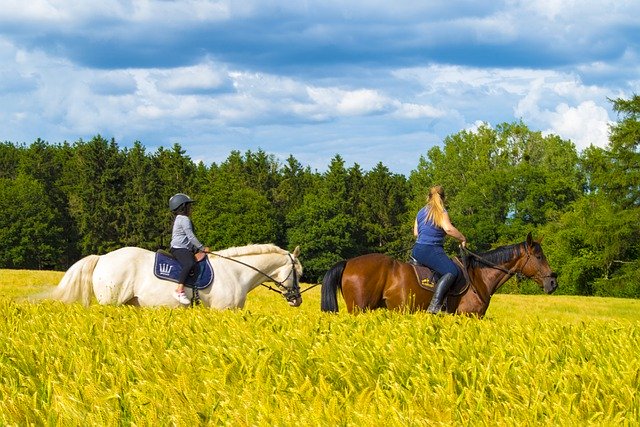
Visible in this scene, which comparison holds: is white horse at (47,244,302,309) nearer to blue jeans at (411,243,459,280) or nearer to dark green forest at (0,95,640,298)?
blue jeans at (411,243,459,280)

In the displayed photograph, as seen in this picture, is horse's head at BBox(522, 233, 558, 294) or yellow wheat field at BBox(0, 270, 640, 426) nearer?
yellow wheat field at BBox(0, 270, 640, 426)

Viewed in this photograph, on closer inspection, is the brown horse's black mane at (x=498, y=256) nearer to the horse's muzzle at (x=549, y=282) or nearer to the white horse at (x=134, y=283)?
the horse's muzzle at (x=549, y=282)

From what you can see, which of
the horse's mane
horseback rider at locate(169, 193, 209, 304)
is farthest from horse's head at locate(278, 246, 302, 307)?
horseback rider at locate(169, 193, 209, 304)

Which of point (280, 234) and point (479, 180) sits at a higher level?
point (479, 180)

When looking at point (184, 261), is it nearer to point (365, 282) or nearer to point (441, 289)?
point (365, 282)

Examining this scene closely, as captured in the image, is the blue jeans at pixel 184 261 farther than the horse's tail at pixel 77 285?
No

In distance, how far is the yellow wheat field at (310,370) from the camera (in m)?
4.63

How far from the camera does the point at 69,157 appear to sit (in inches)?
4385

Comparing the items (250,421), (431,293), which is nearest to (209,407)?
(250,421)

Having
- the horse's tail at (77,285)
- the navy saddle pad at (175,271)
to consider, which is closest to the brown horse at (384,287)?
the navy saddle pad at (175,271)

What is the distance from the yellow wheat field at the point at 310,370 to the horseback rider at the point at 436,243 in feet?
10.2

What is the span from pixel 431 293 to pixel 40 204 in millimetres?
84785

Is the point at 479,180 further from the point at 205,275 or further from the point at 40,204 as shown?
the point at 205,275

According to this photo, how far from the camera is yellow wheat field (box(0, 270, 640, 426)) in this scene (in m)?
4.63
